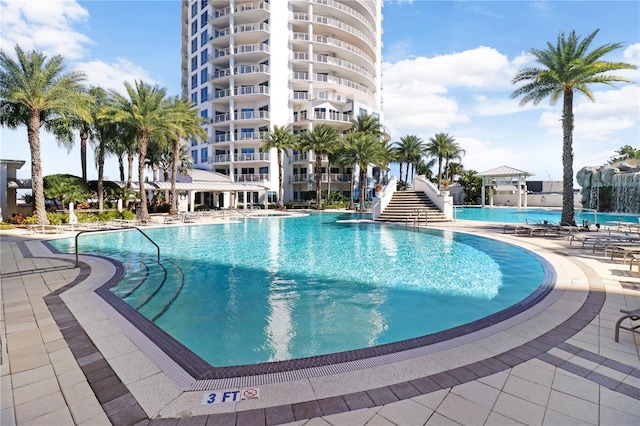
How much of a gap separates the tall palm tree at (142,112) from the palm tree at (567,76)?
26.5m

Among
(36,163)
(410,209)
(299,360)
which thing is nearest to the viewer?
(299,360)

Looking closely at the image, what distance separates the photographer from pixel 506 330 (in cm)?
487

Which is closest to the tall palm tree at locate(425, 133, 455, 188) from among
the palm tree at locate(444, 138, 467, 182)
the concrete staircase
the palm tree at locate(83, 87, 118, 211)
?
the palm tree at locate(444, 138, 467, 182)

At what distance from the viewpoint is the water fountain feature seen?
1309 inches

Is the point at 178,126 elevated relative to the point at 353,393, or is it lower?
elevated

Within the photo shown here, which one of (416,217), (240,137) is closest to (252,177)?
(240,137)

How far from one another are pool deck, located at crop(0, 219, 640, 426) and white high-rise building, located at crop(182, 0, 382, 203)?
37.4 m

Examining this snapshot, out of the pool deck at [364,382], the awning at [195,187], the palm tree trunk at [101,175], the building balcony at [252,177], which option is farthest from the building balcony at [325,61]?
the pool deck at [364,382]

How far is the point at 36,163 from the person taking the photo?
20547 millimetres

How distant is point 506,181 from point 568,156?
31.0 metres

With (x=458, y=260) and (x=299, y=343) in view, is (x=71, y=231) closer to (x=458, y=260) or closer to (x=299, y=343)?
(x=299, y=343)

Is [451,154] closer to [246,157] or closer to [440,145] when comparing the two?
[440,145]

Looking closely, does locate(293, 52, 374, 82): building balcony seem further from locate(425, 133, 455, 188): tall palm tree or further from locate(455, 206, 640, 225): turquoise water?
locate(455, 206, 640, 225): turquoise water

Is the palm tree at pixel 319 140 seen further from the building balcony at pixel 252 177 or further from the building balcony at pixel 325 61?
the building balcony at pixel 325 61
